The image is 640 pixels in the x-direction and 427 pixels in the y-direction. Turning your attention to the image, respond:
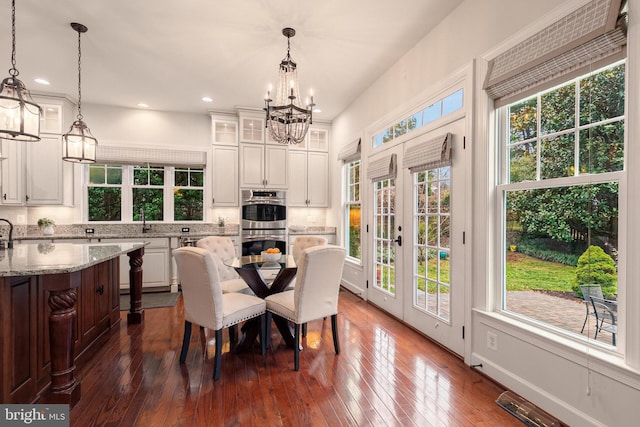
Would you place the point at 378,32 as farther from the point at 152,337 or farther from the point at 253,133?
the point at 152,337

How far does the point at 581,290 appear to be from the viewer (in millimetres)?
1823

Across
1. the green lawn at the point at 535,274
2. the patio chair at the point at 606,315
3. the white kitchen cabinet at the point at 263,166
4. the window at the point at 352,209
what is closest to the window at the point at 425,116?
the window at the point at 352,209

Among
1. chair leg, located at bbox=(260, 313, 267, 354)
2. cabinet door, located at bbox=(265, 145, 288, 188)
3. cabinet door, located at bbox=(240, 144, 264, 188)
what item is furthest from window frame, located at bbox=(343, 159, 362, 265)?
chair leg, located at bbox=(260, 313, 267, 354)

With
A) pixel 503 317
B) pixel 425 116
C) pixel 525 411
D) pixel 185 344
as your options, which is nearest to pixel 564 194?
pixel 503 317

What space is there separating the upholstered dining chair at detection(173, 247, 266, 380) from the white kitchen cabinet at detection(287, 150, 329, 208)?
330cm

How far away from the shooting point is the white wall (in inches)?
60.7

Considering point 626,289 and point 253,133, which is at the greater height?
point 253,133

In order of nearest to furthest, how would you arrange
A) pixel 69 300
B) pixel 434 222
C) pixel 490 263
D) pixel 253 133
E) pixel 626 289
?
pixel 626 289 → pixel 69 300 → pixel 490 263 → pixel 434 222 → pixel 253 133

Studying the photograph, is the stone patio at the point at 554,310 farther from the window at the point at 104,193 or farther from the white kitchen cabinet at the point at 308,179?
the window at the point at 104,193

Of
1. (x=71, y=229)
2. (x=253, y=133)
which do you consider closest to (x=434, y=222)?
(x=253, y=133)

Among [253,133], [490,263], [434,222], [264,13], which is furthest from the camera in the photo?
[253,133]

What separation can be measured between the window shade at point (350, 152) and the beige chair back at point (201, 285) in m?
2.98

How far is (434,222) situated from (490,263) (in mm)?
754

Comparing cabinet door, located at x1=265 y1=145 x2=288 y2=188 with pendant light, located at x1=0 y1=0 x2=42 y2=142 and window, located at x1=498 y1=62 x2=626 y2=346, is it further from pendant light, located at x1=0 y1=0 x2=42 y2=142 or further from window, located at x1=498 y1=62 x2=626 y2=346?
window, located at x1=498 y1=62 x2=626 y2=346
